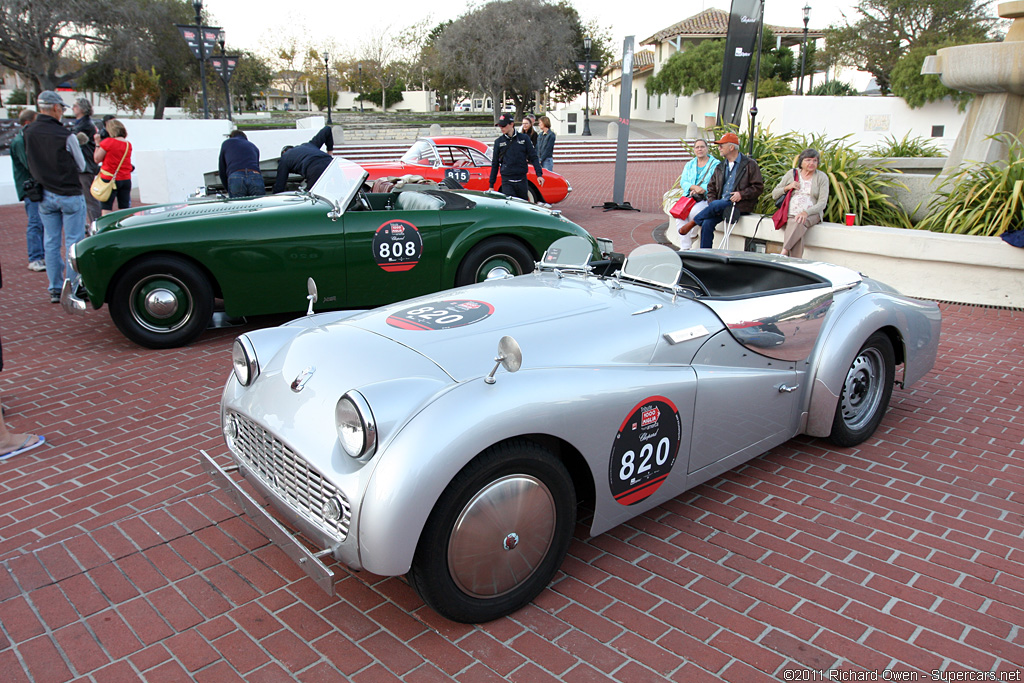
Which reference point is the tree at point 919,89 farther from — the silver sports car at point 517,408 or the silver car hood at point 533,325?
the silver car hood at point 533,325

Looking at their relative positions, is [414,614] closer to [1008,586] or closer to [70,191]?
[1008,586]

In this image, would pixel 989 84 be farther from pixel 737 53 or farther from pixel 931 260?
pixel 737 53

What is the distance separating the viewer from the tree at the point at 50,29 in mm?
34625

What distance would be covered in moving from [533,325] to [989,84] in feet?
29.1

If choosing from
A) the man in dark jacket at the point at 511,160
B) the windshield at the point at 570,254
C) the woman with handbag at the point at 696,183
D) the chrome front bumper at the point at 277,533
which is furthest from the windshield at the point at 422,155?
the chrome front bumper at the point at 277,533

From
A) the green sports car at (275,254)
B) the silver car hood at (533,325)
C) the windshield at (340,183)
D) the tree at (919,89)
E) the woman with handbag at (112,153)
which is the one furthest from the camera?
the tree at (919,89)

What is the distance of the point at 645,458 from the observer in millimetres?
2906

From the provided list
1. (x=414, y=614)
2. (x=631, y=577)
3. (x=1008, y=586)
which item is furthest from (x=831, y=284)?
(x=414, y=614)

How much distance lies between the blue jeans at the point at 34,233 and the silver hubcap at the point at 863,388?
8687 millimetres

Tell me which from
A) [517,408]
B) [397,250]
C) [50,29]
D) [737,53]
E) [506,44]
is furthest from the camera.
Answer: [506,44]

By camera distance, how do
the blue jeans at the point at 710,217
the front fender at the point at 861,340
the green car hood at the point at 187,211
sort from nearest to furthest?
the front fender at the point at 861,340, the green car hood at the point at 187,211, the blue jeans at the point at 710,217

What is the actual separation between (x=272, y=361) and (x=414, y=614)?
1.22m

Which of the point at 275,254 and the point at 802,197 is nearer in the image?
the point at 275,254

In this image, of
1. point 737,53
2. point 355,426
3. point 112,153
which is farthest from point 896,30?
point 355,426
